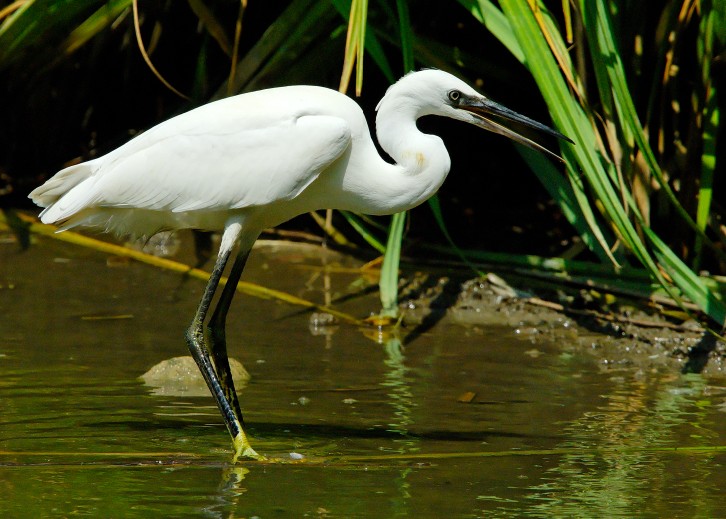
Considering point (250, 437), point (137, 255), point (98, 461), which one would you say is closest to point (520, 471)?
point (250, 437)

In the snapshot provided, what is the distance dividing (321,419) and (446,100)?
1.39m

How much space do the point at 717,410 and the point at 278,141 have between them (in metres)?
2.15

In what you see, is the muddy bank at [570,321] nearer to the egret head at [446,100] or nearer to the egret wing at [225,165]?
the egret head at [446,100]

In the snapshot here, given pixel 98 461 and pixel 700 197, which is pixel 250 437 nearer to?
pixel 98 461

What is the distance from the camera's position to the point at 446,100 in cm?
479

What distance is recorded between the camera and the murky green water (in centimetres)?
378

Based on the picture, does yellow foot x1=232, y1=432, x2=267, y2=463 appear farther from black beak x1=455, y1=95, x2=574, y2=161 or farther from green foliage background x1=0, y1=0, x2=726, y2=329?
black beak x1=455, y1=95, x2=574, y2=161

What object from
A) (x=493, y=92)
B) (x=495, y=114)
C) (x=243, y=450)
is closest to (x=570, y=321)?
(x=493, y=92)

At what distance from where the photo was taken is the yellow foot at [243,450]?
4238 millimetres

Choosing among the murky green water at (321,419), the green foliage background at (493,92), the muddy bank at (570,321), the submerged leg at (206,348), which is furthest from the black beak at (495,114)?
the muddy bank at (570,321)

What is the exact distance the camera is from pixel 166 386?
17.4 ft

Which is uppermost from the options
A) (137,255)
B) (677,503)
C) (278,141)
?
(278,141)

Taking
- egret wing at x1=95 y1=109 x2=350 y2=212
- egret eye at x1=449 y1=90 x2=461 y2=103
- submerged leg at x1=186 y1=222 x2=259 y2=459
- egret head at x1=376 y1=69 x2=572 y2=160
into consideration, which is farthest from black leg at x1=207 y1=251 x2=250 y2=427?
egret eye at x1=449 y1=90 x2=461 y2=103

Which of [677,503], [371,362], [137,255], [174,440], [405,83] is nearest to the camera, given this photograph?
[677,503]
